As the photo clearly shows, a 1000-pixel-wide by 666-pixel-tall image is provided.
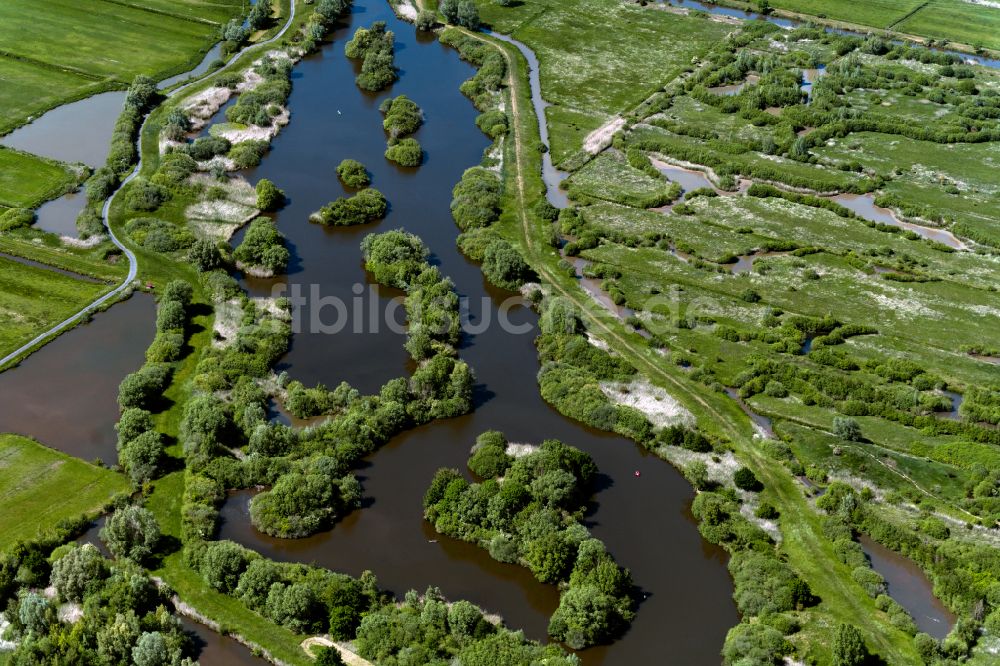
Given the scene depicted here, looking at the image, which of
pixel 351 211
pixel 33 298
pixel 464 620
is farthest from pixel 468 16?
pixel 464 620

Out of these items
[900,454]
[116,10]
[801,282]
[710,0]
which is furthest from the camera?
[710,0]

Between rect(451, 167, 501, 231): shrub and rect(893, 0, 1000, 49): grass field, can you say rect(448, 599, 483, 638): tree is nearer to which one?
rect(451, 167, 501, 231): shrub

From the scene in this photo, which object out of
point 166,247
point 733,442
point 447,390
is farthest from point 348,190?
point 733,442

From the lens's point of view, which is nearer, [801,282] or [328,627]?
[328,627]

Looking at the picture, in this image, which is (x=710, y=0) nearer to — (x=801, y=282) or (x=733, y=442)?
(x=801, y=282)

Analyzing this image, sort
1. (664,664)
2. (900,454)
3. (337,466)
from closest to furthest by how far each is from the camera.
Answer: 1. (664,664)
2. (337,466)
3. (900,454)

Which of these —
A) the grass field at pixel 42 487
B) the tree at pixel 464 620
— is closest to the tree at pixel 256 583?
the tree at pixel 464 620

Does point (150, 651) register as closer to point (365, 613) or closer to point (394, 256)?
point (365, 613)

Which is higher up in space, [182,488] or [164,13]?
[164,13]
